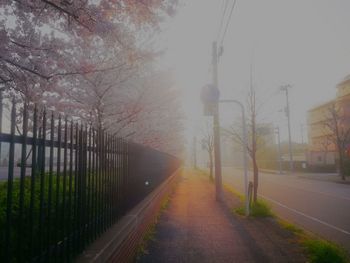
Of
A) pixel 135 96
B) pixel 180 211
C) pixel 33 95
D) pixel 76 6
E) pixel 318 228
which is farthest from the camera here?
pixel 135 96

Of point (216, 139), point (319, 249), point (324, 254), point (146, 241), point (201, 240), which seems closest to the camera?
point (324, 254)

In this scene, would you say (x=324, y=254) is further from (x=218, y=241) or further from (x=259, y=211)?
(x=259, y=211)

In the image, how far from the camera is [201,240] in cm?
702

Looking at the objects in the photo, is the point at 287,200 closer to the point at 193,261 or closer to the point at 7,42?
the point at 193,261

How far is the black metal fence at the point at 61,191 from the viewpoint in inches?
101

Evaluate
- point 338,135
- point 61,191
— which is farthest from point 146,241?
point 338,135

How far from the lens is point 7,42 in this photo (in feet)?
16.6

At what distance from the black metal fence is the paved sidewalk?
1126mm

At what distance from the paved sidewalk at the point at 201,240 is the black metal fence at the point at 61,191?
1.13 m

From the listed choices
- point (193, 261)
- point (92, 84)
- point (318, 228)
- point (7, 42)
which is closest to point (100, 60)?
point (92, 84)

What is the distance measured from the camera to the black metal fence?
2562 mm

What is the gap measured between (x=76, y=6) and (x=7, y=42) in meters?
1.48

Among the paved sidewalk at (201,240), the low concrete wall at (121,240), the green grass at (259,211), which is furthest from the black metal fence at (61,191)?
the green grass at (259,211)

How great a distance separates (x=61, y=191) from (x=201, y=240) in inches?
136
